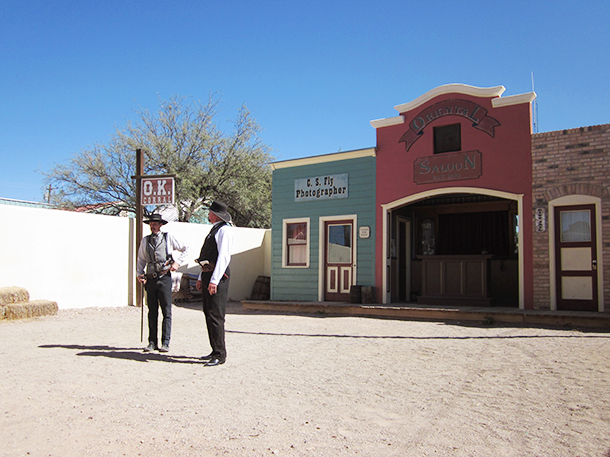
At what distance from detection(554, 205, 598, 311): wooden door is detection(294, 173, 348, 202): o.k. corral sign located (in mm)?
5027

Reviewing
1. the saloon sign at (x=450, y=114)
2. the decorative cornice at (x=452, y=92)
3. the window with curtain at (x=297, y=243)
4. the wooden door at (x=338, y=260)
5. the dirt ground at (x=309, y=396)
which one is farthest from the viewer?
the window with curtain at (x=297, y=243)

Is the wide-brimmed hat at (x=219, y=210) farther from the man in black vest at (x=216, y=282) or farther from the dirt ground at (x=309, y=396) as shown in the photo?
the dirt ground at (x=309, y=396)

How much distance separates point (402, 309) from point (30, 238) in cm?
824

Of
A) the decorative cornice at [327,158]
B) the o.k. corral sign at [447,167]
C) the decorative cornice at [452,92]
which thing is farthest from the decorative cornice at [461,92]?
the o.k. corral sign at [447,167]

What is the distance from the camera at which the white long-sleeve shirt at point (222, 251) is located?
235 inches

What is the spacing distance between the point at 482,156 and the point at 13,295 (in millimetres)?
10021

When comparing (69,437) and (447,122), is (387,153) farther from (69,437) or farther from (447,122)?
(69,437)

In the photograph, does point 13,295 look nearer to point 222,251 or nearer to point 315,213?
point 222,251

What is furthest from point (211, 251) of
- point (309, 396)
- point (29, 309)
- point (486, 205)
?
point (486, 205)

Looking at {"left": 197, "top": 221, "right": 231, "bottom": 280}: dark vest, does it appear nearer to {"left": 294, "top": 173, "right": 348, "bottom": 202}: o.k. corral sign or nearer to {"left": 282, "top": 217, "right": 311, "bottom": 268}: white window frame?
{"left": 294, "top": 173, "right": 348, "bottom": 202}: o.k. corral sign

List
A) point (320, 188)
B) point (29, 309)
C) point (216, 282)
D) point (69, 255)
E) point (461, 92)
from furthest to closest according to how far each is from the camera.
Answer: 1. point (320, 188)
2. point (69, 255)
3. point (461, 92)
4. point (29, 309)
5. point (216, 282)

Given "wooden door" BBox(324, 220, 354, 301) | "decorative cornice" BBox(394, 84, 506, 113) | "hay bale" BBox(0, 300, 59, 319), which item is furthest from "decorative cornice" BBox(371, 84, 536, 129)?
"hay bale" BBox(0, 300, 59, 319)

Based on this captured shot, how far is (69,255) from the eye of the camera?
12141 mm

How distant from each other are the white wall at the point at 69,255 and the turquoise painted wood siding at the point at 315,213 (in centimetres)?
313
